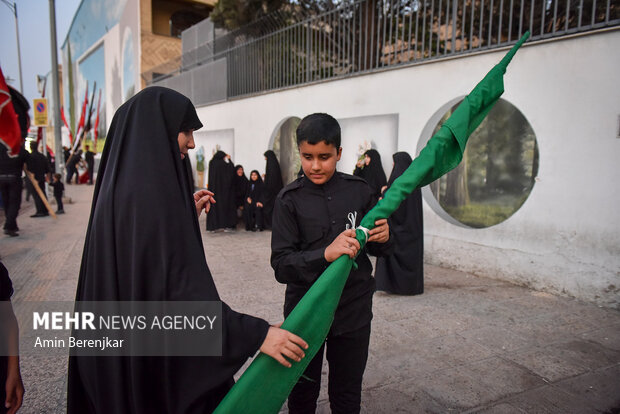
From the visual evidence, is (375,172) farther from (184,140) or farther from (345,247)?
(184,140)

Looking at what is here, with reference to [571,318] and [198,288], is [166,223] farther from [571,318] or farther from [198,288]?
[571,318]

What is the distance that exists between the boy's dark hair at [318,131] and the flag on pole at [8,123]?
5071 mm

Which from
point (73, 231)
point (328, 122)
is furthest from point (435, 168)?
point (73, 231)

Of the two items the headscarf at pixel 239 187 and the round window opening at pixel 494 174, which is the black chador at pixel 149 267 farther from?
the headscarf at pixel 239 187

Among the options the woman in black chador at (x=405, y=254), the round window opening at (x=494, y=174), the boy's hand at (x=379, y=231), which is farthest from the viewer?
the round window opening at (x=494, y=174)

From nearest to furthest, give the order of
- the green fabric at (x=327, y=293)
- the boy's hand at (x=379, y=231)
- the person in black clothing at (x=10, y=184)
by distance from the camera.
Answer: the green fabric at (x=327, y=293)
the boy's hand at (x=379, y=231)
the person in black clothing at (x=10, y=184)

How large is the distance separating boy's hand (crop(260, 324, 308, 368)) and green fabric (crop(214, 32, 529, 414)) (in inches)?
3.9

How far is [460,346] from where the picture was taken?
11.6 feet

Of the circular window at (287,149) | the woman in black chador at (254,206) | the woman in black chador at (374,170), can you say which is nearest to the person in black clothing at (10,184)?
the woman in black chador at (254,206)

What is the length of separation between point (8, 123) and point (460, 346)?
20.9 ft

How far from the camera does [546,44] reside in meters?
5.05

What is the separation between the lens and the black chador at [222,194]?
9336mm

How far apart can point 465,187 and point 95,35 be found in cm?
3040

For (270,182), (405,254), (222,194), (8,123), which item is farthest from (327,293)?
(270,182)
